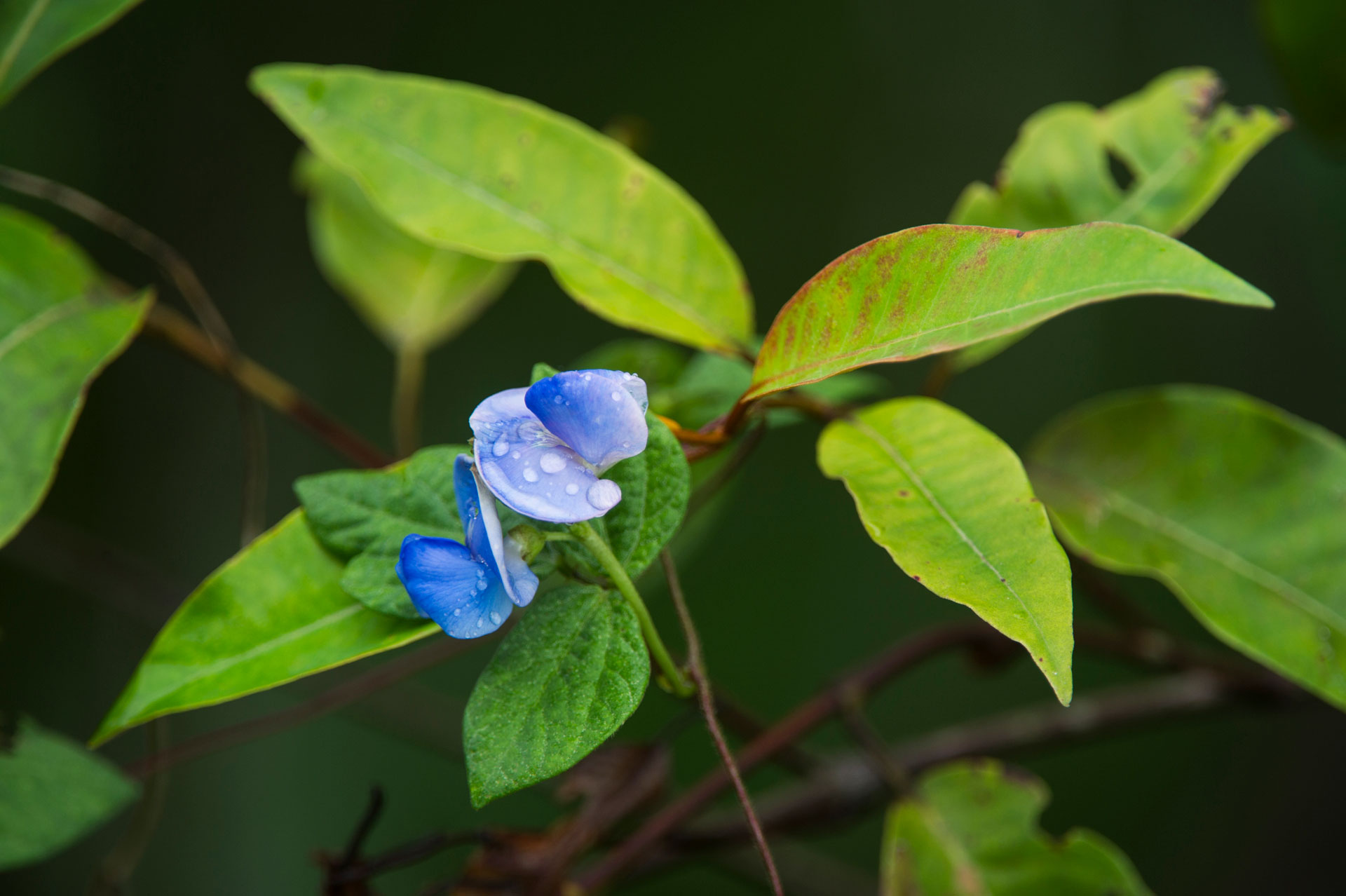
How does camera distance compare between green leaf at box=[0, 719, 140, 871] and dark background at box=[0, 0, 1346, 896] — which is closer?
green leaf at box=[0, 719, 140, 871]

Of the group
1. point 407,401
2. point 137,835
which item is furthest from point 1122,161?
point 137,835

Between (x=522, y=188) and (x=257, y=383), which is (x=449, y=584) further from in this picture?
(x=257, y=383)

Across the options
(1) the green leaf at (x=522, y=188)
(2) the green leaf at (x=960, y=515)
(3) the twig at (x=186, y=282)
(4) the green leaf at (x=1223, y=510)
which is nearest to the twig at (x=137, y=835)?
(3) the twig at (x=186, y=282)

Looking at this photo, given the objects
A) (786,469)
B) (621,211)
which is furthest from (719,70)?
(621,211)

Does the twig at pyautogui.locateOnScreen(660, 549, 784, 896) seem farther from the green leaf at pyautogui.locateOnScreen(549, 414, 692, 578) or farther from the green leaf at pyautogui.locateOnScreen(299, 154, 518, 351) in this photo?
the green leaf at pyautogui.locateOnScreen(299, 154, 518, 351)

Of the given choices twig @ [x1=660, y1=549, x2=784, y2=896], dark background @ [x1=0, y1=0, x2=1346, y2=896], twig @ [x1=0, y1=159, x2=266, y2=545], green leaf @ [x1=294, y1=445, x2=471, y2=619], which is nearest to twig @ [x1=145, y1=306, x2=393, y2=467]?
twig @ [x1=0, y1=159, x2=266, y2=545]

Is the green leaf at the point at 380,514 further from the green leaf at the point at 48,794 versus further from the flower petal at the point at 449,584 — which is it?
the green leaf at the point at 48,794
